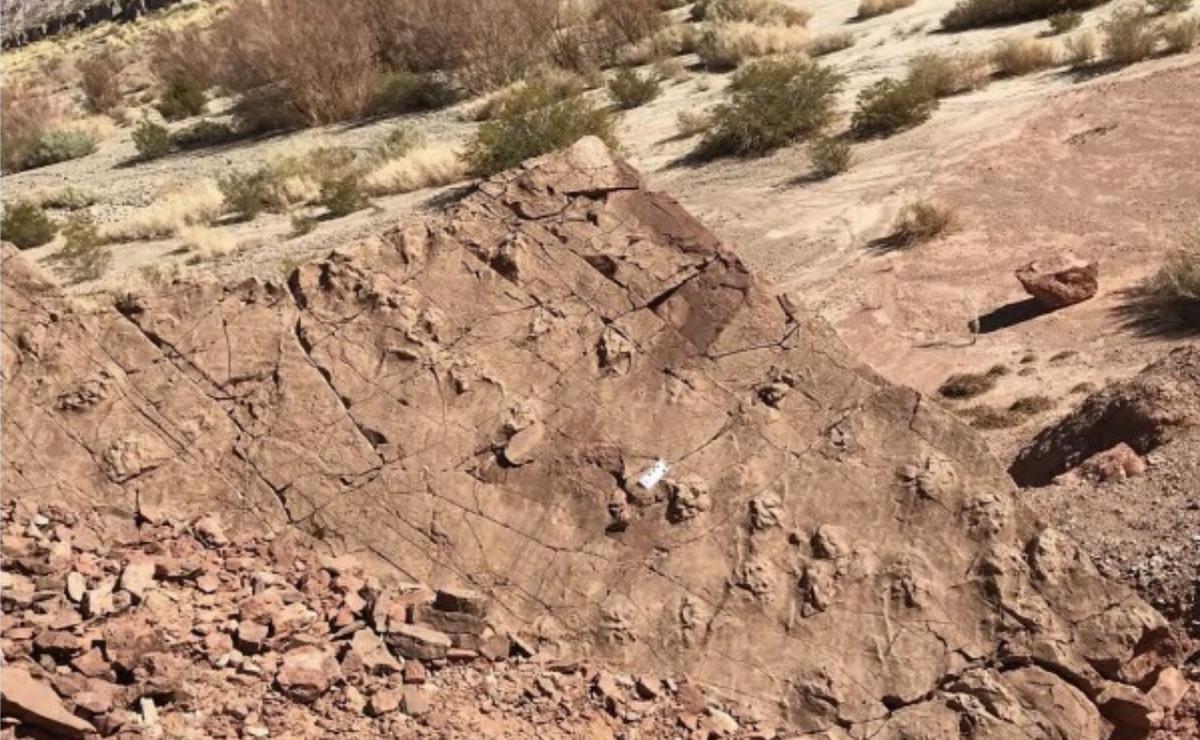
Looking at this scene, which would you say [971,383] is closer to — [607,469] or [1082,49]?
[607,469]

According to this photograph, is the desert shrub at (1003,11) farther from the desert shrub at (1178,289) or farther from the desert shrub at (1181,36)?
the desert shrub at (1178,289)

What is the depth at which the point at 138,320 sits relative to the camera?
662cm

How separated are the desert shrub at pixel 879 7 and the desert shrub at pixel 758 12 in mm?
1338

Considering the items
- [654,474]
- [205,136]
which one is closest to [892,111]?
[654,474]

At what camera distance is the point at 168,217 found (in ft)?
72.6

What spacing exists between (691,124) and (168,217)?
27.7 feet

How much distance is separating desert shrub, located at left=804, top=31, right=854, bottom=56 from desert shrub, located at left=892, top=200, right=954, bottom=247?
10.8m

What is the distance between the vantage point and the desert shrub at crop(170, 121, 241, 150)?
30.6m

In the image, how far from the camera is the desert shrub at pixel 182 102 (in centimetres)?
3481

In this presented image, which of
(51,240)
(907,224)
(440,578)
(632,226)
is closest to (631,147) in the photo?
(907,224)

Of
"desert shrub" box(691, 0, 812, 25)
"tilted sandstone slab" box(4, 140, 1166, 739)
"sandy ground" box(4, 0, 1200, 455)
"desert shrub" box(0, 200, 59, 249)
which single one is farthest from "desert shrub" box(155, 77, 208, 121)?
"tilted sandstone slab" box(4, 140, 1166, 739)

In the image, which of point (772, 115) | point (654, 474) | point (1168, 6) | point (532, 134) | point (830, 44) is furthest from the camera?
point (830, 44)

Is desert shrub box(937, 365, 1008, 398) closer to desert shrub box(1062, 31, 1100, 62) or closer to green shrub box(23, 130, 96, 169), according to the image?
desert shrub box(1062, 31, 1100, 62)

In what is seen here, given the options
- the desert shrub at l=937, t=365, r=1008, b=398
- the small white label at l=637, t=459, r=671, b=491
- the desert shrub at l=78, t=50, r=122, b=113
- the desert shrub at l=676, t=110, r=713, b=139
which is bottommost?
the desert shrub at l=78, t=50, r=122, b=113
